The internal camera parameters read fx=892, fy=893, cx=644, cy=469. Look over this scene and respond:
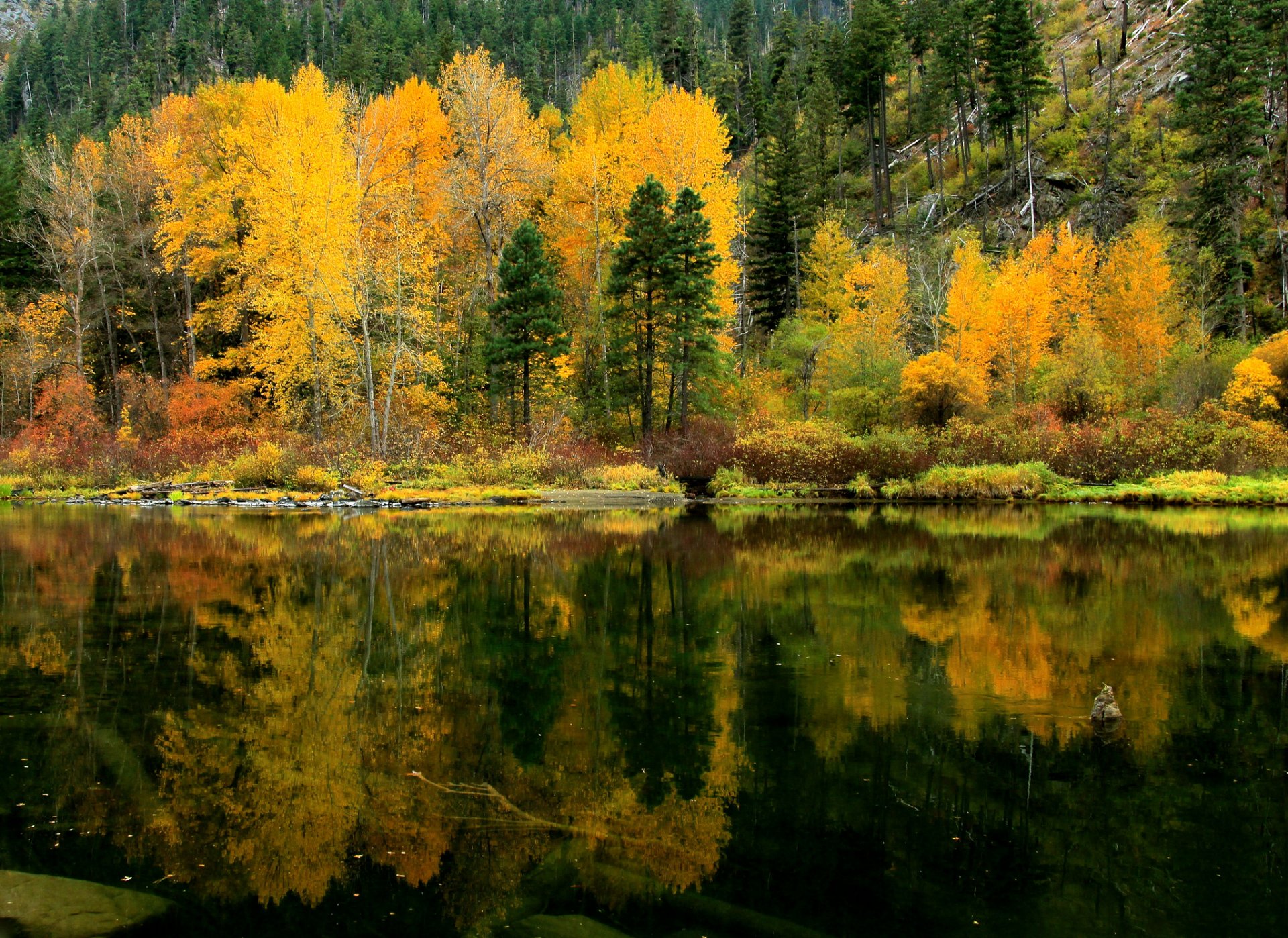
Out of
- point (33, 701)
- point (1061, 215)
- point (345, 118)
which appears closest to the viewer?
point (33, 701)

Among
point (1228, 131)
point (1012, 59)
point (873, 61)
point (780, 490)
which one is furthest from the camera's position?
point (873, 61)

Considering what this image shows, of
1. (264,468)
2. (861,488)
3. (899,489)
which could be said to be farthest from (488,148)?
(899,489)

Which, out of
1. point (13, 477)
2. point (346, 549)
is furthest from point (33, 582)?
point (13, 477)

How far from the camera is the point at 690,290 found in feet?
104

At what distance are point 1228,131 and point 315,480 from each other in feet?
134

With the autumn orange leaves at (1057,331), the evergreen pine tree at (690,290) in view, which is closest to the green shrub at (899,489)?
the autumn orange leaves at (1057,331)

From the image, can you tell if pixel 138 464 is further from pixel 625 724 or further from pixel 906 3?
pixel 906 3

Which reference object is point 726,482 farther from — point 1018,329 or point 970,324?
point 1018,329

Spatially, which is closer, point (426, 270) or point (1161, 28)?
point (426, 270)

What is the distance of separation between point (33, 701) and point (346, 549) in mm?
9488

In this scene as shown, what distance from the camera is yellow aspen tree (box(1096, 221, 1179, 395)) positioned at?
3653cm

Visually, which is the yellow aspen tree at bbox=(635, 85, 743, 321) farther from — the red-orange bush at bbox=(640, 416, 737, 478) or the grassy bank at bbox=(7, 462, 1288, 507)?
the grassy bank at bbox=(7, 462, 1288, 507)

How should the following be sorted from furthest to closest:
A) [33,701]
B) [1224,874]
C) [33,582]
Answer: [33,582], [33,701], [1224,874]

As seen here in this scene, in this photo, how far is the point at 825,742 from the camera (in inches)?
262
